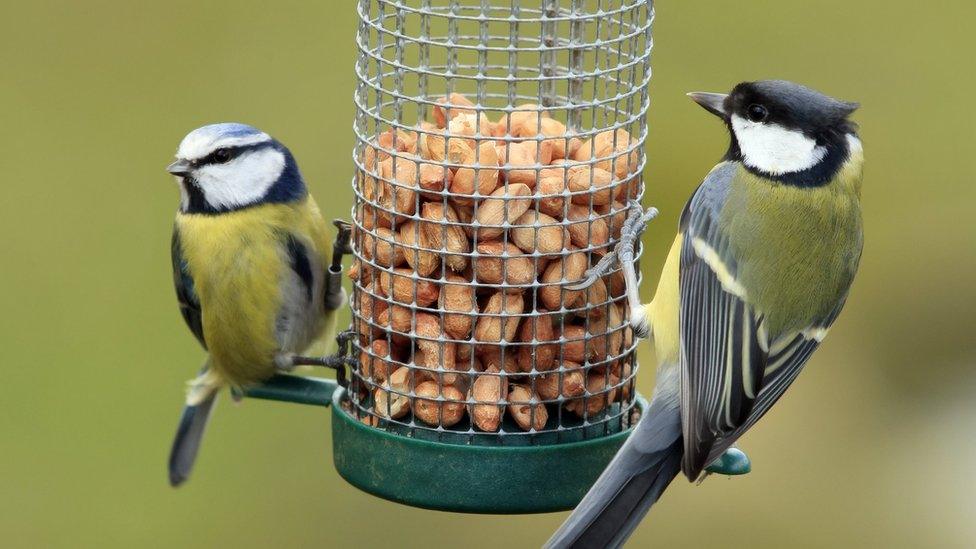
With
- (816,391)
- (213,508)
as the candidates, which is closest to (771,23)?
(816,391)

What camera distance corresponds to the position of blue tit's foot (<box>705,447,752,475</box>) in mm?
4141

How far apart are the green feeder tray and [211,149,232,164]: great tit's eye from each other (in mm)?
856

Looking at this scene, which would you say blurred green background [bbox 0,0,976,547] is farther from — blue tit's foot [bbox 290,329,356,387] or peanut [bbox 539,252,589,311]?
peanut [bbox 539,252,589,311]

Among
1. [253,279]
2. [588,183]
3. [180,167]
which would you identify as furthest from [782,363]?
[180,167]

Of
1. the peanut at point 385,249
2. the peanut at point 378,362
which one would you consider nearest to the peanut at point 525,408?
the peanut at point 378,362

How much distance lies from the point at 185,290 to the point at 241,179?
42cm

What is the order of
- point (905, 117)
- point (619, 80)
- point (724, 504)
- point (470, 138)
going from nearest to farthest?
point (470, 138)
point (619, 80)
point (724, 504)
point (905, 117)

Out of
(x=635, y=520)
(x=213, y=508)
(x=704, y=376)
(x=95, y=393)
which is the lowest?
(x=213, y=508)

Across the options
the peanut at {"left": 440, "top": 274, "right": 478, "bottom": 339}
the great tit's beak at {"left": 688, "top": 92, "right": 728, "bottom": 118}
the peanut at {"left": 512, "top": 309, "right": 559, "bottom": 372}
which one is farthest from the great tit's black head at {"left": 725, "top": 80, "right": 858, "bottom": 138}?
the peanut at {"left": 440, "top": 274, "right": 478, "bottom": 339}

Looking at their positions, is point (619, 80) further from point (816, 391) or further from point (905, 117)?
point (905, 117)

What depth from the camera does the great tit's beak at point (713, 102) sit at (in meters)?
4.22

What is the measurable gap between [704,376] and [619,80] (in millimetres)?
819

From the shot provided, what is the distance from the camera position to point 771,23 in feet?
26.4

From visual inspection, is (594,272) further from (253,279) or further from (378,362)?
(253,279)
